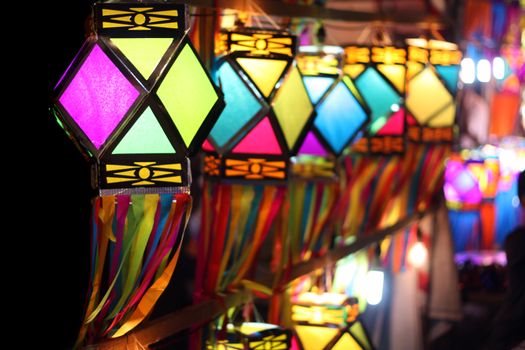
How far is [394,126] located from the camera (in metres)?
5.48

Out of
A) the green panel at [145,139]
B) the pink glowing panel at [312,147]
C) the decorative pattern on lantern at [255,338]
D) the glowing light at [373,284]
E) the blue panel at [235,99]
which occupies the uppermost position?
the blue panel at [235,99]

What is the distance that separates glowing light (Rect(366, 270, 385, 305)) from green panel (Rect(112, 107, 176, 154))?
2.47 meters

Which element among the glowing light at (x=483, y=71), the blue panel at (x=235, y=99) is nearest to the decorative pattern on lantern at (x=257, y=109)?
the blue panel at (x=235, y=99)

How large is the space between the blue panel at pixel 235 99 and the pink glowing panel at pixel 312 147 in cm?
100

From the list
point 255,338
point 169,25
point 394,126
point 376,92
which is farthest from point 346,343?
point 394,126

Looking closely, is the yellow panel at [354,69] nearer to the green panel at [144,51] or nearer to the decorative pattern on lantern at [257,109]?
the decorative pattern on lantern at [257,109]

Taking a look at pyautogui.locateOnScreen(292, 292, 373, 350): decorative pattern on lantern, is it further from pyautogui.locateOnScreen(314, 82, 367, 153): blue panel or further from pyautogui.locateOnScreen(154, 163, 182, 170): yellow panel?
pyautogui.locateOnScreen(154, 163, 182, 170): yellow panel

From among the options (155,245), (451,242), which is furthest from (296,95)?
(451,242)

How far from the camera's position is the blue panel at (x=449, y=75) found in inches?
226

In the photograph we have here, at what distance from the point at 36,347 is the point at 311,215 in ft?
5.87

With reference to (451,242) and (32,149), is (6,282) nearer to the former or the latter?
(32,149)

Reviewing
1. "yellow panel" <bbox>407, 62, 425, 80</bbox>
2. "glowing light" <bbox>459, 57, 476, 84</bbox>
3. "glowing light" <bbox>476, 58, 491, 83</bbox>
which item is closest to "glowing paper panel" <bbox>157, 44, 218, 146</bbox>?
"yellow panel" <bbox>407, 62, 425, 80</bbox>

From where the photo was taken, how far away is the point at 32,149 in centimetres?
270

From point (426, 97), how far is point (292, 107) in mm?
2525
